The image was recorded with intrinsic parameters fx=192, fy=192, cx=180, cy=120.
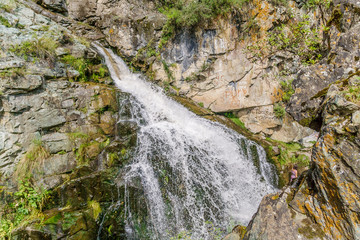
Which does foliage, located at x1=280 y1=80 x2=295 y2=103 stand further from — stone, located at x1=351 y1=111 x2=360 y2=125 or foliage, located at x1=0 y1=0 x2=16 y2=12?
foliage, located at x1=0 y1=0 x2=16 y2=12

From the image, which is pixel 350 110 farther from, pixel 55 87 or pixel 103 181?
pixel 55 87

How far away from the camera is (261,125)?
935 centimetres

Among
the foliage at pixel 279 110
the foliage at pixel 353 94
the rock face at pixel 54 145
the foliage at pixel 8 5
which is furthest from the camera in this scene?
the foliage at pixel 279 110

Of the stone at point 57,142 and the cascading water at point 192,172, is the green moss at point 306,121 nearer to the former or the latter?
the cascading water at point 192,172

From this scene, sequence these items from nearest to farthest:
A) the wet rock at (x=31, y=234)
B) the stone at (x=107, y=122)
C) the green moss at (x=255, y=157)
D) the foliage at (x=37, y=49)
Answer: the wet rock at (x=31, y=234) → the foliage at (x=37, y=49) → the stone at (x=107, y=122) → the green moss at (x=255, y=157)

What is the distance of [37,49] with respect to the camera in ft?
22.1

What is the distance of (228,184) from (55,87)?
6656 millimetres

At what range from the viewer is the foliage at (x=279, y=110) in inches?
353

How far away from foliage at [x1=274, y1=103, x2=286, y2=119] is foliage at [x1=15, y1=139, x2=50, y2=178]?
922 cm

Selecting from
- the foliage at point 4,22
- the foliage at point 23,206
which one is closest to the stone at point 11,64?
the foliage at point 4,22

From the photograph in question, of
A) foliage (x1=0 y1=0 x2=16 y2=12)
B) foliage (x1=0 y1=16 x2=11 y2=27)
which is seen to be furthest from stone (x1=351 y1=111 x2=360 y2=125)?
foliage (x1=0 y1=0 x2=16 y2=12)

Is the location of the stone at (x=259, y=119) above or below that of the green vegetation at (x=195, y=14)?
below

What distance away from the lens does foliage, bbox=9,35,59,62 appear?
6387mm

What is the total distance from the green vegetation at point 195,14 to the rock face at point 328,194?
8.10 metres
